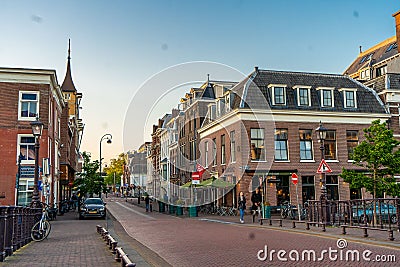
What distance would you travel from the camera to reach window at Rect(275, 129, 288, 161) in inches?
1432

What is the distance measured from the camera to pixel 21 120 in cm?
3231

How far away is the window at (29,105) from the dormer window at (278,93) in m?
18.8

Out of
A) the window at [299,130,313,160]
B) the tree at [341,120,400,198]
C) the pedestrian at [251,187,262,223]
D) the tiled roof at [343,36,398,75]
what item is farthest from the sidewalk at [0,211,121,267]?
the tiled roof at [343,36,398,75]

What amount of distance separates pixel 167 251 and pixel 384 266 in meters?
6.10

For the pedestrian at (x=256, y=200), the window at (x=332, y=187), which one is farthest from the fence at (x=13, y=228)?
the window at (x=332, y=187)

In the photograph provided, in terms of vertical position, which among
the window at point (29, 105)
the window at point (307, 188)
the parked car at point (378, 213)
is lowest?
the parked car at point (378, 213)

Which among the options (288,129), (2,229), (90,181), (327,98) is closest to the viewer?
(2,229)

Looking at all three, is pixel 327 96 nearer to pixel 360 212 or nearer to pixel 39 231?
pixel 360 212

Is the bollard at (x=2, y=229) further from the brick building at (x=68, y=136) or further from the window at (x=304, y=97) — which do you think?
the brick building at (x=68, y=136)

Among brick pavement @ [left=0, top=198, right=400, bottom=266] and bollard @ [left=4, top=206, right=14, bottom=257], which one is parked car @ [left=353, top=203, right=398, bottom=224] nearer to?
brick pavement @ [left=0, top=198, right=400, bottom=266]

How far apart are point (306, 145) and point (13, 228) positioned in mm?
28764

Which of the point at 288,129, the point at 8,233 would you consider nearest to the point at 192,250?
the point at 8,233

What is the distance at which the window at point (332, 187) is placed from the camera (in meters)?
36.2

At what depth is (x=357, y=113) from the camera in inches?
1495
